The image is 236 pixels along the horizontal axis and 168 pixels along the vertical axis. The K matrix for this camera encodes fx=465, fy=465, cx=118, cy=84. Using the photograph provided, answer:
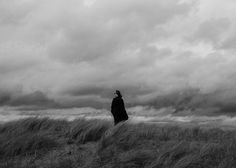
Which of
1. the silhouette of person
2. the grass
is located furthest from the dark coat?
the grass

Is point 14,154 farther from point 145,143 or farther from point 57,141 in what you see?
point 145,143

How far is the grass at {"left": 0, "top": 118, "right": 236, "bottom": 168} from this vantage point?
912 centimetres

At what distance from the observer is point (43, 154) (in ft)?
37.2

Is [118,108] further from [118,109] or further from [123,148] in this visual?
[123,148]

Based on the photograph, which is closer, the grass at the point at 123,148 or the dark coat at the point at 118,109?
the grass at the point at 123,148

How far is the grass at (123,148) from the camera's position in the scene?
29.9ft

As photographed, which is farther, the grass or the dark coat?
the dark coat

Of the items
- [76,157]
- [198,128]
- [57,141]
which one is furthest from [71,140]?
[198,128]

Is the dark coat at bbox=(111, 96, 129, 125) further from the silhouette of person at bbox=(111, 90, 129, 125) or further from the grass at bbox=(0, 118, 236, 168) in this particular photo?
the grass at bbox=(0, 118, 236, 168)

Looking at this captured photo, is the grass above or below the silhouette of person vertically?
below

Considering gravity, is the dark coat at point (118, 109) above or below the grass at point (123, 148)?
above

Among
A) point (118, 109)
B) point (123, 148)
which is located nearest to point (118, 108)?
point (118, 109)

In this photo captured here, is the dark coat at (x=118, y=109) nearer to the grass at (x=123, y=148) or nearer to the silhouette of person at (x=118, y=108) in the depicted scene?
the silhouette of person at (x=118, y=108)

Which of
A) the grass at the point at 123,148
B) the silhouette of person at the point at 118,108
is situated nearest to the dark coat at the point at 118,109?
the silhouette of person at the point at 118,108
